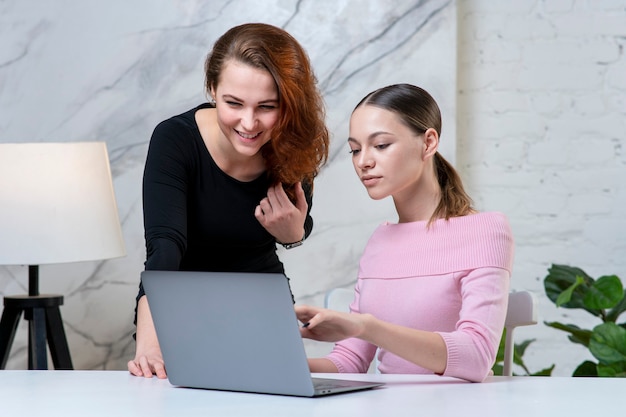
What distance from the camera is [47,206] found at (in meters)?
2.08

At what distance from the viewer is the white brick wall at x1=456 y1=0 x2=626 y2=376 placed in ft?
8.53

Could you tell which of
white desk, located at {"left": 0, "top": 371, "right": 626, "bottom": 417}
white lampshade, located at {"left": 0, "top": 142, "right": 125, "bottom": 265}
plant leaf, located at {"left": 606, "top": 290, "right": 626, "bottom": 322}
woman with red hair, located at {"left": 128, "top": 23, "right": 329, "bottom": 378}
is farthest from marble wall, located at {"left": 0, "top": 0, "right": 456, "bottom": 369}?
white desk, located at {"left": 0, "top": 371, "right": 626, "bottom": 417}

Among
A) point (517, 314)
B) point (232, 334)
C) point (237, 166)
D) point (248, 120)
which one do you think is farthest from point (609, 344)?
point (232, 334)

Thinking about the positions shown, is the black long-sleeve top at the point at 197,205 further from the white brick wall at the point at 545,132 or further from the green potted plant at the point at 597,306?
the white brick wall at the point at 545,132

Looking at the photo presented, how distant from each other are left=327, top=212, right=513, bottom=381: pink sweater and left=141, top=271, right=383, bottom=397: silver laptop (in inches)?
9.5

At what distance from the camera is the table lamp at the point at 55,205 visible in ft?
6.81

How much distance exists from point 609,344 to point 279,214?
0.96 meters

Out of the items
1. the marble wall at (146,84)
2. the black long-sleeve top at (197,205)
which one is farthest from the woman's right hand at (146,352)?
the marble wall at (146,84)

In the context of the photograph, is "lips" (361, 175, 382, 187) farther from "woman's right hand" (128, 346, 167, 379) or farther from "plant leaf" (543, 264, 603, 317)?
"plant leaf" (543, 264, 603, 317)

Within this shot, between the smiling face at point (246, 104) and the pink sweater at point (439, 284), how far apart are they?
0.31 meters

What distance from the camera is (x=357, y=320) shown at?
117 centimetres

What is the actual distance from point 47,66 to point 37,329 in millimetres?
767

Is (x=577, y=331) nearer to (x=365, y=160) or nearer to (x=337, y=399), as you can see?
(x=365, y=160)

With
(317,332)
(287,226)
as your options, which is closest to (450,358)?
(317,332)
